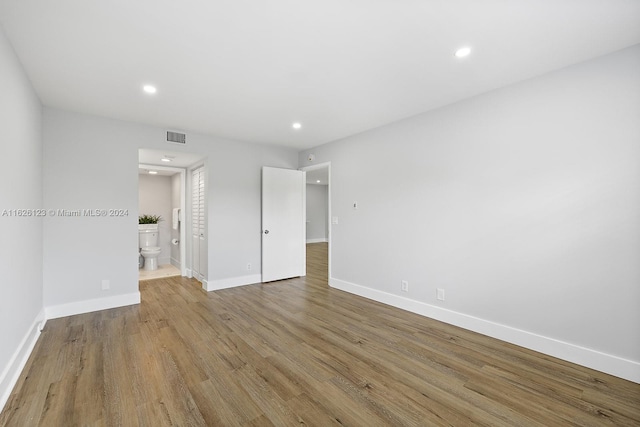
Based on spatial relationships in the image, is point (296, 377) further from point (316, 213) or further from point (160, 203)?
point (316, 213)

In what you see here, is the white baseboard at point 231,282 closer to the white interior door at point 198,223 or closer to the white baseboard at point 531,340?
the white interior door at point 198,223

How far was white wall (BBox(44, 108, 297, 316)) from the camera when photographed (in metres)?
3.35

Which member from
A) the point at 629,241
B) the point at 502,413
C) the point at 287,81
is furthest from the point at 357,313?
the point at 287,81

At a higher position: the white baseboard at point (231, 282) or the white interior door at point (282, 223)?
the white interior door at point (282, 223)

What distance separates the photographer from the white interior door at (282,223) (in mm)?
5008

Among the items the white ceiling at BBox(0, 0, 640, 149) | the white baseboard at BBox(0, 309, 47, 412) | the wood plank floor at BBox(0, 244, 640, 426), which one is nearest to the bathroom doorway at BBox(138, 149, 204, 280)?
the white ceiling at BBox(0, 0, 640, 149)

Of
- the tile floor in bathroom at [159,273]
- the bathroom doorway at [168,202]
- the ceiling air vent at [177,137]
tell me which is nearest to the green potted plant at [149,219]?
the bathroom doorway at [168,202]

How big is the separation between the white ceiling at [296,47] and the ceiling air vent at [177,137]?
80 centimetres

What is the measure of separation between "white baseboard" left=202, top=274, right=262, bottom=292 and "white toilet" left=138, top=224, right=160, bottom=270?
2084mm

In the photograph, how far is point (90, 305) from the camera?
3.55 m

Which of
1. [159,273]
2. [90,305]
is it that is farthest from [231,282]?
[159,273]

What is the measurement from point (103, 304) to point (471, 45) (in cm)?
501

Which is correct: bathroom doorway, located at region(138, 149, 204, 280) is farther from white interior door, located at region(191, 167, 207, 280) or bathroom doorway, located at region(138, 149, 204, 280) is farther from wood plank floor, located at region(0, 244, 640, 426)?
wood plank floor, located at region(0, 244, 640, 426)

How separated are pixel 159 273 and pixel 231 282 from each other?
6.78 feet
